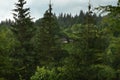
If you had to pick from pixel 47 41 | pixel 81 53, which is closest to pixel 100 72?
pixel 81 53

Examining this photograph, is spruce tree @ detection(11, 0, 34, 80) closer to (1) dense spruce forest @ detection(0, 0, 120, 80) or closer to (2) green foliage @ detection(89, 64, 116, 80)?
(1) dense spruce forest @ detection(0, 0, 120, 80)

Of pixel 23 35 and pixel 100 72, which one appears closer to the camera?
pixel 100 72

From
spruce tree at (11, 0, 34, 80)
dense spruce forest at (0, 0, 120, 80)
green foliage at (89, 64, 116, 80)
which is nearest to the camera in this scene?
dense spruce forest at (0, 0, 120, 80)

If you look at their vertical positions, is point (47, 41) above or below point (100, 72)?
above

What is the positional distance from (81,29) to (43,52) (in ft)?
56.0

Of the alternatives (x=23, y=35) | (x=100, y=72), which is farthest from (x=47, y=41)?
(x=100, y=72)

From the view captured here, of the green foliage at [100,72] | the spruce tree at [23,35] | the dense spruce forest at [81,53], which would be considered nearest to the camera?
the dense spruce forest at [81,53]

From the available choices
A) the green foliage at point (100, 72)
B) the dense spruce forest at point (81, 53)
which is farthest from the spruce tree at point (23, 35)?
the green foliage at point (100, 72)

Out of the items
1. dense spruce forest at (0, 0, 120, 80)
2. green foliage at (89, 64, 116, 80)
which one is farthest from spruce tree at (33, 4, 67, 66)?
green foliage at (89, 64, 116, 80)

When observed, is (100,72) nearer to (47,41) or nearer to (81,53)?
(81,53)

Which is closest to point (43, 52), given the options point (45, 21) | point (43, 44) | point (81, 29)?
point (43, 44)

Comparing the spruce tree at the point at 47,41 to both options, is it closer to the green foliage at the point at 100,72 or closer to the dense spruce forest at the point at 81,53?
the dense spruce forest at the point at 81,53

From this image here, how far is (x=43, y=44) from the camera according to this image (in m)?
42.2

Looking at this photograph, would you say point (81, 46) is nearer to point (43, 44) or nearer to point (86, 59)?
point (86, 59)
